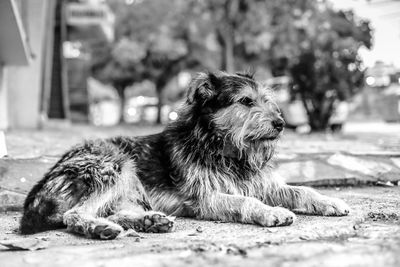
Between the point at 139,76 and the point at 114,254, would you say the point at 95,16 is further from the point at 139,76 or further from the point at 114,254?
the point at 114,254

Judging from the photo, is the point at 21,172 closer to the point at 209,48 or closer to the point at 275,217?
the point at 275,217

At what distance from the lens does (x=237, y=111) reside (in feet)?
16.6

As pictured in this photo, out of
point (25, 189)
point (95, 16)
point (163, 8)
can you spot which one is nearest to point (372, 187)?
point (25, 189)

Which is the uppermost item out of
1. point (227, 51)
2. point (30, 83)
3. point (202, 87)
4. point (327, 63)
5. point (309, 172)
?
point (227, 51)

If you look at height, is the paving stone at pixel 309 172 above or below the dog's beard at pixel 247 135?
below

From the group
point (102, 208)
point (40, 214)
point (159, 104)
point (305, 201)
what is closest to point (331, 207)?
point (305, 201)

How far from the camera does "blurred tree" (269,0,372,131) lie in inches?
732

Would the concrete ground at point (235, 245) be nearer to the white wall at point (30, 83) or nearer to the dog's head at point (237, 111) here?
the dog's head at point (237, 111)

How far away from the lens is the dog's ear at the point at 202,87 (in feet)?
16.9

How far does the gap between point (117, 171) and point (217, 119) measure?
105 cm

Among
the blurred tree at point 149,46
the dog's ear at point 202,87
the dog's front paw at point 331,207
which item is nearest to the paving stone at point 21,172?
the dog's ear at point 202,87

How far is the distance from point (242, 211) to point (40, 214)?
5.55 feet

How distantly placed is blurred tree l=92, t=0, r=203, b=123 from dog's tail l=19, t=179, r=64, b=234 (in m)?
28.5

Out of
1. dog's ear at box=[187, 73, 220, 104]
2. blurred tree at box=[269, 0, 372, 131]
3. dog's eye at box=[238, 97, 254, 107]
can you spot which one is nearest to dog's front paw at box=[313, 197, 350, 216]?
dog's eye at box=[238, 97, 254, 107]
